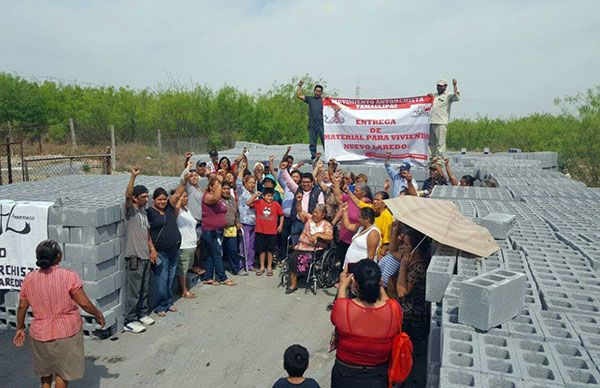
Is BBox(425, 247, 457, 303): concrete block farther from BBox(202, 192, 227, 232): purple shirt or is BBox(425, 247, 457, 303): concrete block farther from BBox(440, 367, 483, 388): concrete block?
BBox(202, 192, 227, 232): purple shirt

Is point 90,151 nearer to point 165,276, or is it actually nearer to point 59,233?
point 165,276

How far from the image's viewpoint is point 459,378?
90.0 inches

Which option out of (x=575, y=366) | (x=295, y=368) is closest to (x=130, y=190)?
(x=295, y=368)

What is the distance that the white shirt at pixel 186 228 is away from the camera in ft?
22.8

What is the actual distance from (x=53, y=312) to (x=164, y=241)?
2.38 meters

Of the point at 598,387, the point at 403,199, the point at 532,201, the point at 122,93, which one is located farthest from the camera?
the point at 122,93

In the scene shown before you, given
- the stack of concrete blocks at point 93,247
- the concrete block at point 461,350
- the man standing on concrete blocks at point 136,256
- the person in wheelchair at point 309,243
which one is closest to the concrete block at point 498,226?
the concrete block at point 461,350

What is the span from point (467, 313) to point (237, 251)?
594 cm

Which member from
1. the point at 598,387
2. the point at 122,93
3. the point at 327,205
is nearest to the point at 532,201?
the point at 327,205

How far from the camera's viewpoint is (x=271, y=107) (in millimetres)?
30359

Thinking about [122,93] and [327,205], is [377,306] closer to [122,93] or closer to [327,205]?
[327,205]

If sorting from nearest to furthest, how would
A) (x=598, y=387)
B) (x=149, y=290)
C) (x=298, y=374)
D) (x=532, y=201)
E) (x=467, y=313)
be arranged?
1. (x=598, y=387)
2. (x=467, y=313)
3. (x=298, y=374)
4. (x=149, y=290)
5. (x=532, y=201)

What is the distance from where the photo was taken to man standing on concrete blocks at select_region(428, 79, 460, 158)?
36.5 ft

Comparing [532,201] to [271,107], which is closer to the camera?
[532,201]
